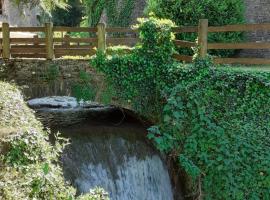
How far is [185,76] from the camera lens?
10.3 m

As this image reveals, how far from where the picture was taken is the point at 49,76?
11430 mm

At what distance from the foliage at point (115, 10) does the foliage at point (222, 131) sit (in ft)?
24.8

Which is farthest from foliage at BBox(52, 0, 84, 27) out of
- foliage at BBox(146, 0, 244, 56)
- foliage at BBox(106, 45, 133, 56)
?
foliage at BBox(106, 45, 133, 56)

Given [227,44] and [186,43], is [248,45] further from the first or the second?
[186,43]

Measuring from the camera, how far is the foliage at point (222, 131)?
9.19 meters

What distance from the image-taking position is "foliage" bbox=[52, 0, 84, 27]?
118 ft

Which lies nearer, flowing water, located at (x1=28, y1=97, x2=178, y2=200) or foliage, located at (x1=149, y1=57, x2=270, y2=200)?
foliage, located at (x1=149, y1=57, x2=270, y2=200)

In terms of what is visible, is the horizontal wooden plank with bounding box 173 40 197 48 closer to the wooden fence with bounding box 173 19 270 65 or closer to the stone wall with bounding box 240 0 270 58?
the wooden fence with bounding box 173 19 270 65

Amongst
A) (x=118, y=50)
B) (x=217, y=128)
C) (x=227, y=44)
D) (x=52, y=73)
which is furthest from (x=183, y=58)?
(x=52, y=73)

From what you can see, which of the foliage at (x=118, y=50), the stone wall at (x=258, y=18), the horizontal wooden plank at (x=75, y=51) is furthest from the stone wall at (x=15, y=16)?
the foliage at (x=118, y=50)

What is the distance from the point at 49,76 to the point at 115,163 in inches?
112

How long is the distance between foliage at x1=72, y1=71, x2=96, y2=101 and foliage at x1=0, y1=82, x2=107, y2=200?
12.0 feet

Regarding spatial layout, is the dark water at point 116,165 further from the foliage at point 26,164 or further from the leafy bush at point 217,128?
the foliage at point 26,164

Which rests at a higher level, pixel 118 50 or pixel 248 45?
pixel 248 45
